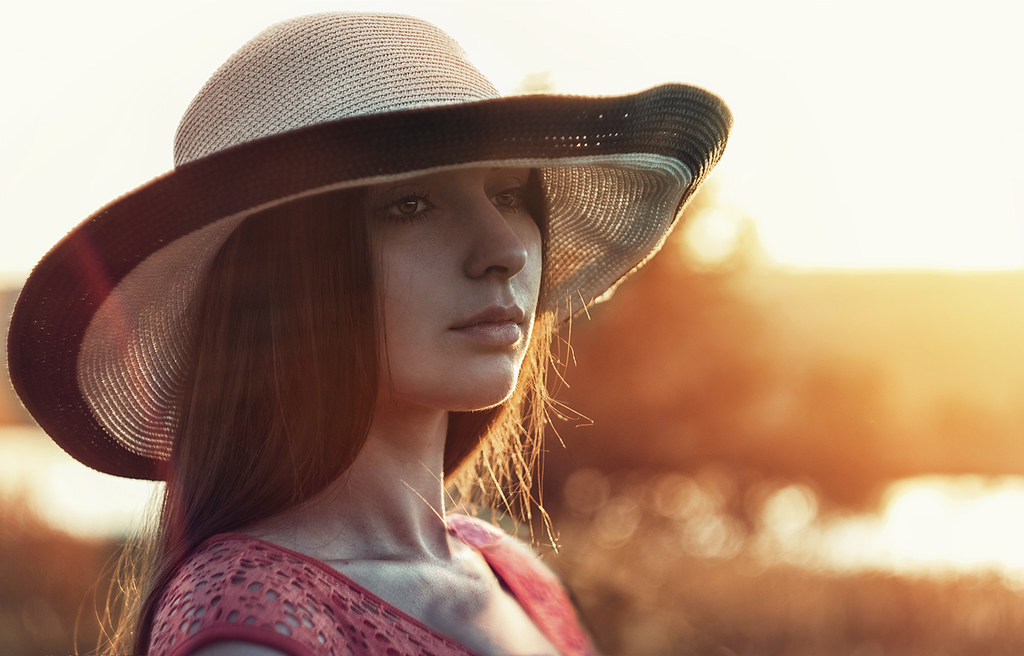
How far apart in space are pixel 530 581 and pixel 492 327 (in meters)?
0.64

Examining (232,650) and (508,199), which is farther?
(508,199)

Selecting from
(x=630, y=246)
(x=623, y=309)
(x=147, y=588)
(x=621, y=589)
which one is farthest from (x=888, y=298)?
(x=147, y=588)

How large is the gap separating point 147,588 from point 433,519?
488 mm

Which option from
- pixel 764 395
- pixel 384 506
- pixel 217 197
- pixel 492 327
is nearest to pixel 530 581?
pixel 384 506

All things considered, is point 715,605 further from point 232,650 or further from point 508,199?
point 232,650

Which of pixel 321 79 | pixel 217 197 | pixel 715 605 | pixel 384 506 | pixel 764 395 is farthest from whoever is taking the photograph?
pixel 764 395

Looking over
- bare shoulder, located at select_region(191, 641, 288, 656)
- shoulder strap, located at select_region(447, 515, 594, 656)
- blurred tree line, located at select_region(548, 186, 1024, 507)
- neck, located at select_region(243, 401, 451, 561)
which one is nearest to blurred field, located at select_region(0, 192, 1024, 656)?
blurred tree line, located at select_region(548, 186, 1024, 507)

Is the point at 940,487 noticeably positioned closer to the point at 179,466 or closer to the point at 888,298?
the point at 888,298

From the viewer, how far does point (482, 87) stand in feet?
4.80

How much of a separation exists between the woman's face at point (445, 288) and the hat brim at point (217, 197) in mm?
179

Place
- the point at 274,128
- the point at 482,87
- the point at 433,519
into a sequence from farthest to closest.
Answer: the point at 433,519 < the point at 482,87 < the point at 274,128

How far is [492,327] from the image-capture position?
140cm

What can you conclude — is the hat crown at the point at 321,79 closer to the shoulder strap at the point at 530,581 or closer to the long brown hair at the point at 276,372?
the long brown hair at the point at 276,372

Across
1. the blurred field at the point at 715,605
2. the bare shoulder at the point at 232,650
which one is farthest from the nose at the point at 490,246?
the blurred field at the point at 715,605
